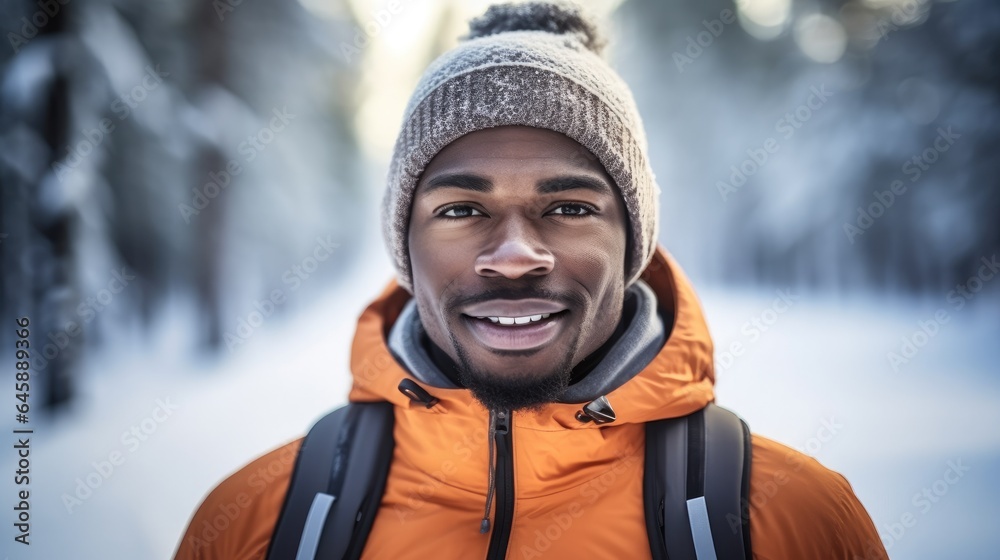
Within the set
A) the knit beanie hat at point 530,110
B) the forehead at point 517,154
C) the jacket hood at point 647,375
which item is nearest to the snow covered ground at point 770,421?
the jacket hood at point 647,375

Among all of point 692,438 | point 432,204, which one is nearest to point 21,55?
point 432,204

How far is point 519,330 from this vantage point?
1693 mm

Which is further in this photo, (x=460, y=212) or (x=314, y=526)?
(x=460, y=212)

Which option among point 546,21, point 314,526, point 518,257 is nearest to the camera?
point 518,257

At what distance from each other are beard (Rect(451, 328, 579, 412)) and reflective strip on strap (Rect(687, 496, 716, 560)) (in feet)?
1.70

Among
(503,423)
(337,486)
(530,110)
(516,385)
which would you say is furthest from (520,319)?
(337,486)

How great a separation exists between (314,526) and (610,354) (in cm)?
118

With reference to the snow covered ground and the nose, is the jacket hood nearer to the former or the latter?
the nose

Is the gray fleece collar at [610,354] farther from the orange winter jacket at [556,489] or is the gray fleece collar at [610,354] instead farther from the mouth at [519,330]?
the mouth at [519,330]

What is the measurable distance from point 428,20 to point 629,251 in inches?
Answer: 178

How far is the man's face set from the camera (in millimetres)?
1660

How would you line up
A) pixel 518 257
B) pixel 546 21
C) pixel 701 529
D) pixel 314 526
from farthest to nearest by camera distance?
pixel 546 21, pixel 314 526, pixel 518 257, pixel 701 529

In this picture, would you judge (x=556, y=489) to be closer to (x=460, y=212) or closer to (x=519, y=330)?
(x=519, y=330)

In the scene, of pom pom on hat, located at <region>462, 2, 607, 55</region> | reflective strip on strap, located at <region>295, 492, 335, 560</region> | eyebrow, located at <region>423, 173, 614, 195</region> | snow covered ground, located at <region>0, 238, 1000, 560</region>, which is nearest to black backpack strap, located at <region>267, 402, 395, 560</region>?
reflective strip on strap, located at <region>295, 492, 335, 560</region>
